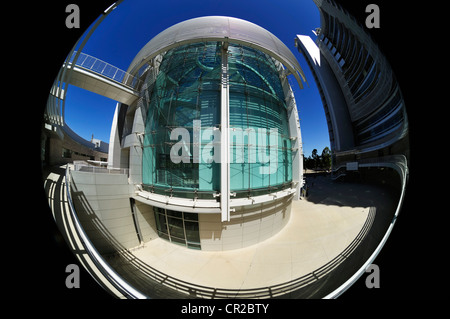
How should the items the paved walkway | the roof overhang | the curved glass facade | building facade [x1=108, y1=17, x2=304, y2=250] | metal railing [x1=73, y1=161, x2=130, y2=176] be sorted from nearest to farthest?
the paved walkway → metal railing [x1=73, y1=161, x2=130, y2=176] → the roof overhang → building facade [x1=108, y1=17, x2=304, y2=250] → the curved glass facade

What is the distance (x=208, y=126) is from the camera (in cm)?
261

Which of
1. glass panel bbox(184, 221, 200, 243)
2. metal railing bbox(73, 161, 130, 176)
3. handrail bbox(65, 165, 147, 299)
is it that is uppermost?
metal railing bbox(73, 161, 130, 176)

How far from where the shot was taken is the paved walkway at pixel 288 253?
149 centimetres

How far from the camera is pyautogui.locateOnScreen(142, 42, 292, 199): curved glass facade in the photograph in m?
2.53

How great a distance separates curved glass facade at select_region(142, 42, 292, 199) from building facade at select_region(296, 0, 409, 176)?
3.66 ft

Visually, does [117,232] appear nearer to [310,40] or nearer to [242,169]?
[242,169]

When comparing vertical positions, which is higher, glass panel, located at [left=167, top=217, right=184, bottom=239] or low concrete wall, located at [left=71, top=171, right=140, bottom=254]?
low concrete wall, located at [left=71, top=171, right=140, bottom=254]

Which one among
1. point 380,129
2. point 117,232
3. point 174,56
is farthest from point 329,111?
point 117,232

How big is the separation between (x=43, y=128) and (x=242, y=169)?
8.75 ft

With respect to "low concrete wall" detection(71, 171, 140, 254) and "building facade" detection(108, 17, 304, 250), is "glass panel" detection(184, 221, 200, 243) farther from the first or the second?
"low concrete wall" detection(71, 171, 140, 254)

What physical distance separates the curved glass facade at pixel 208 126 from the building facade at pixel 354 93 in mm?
1115

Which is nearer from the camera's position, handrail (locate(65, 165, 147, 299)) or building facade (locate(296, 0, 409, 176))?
handrail (locate(65, 165, 147, 299))

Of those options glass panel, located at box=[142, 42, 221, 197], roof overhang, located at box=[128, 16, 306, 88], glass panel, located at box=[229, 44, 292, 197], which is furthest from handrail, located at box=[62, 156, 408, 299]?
roof overhang, located at box=[128, 16, 306, 88]

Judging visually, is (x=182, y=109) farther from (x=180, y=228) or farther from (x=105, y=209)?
(x=180, y=228)
